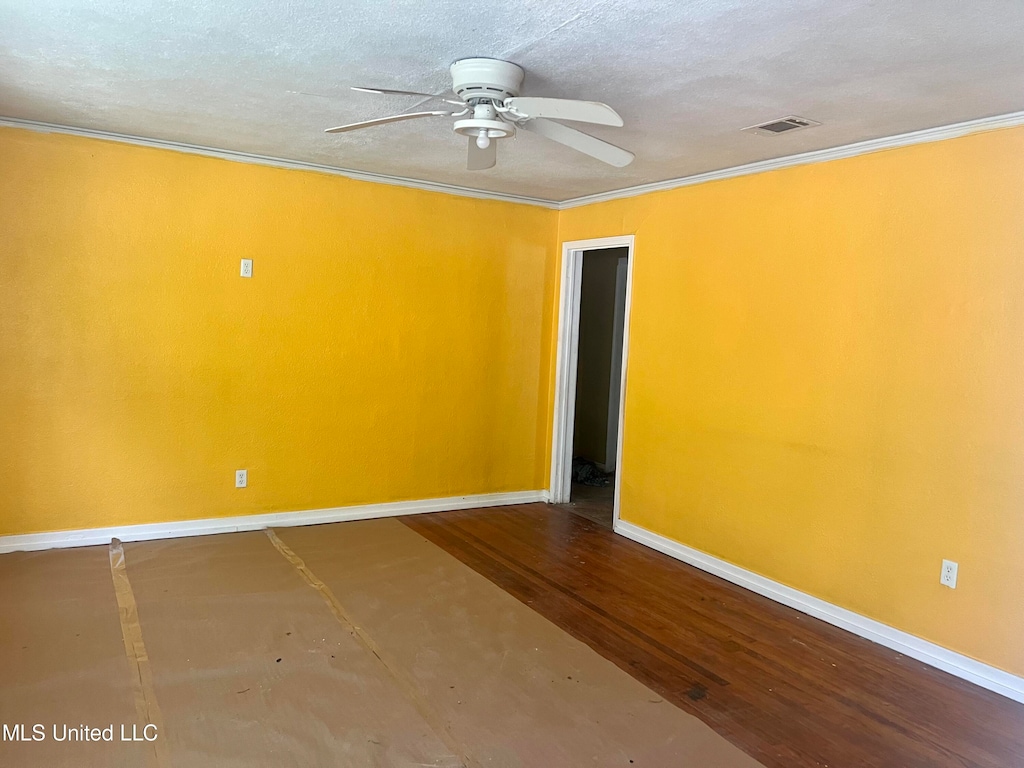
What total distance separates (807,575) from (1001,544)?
0.92 m

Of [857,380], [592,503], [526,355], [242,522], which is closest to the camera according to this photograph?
[857,380]

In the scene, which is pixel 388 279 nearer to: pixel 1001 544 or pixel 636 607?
pixel 636 607

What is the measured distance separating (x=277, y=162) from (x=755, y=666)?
364 centimetres

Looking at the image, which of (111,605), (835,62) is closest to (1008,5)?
(835,62)

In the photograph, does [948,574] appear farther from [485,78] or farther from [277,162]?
[277,162]

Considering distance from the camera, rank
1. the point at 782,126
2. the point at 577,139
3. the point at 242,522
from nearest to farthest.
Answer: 1. the point at 577,139
2. the point at 782,126
3. the point at 242,522

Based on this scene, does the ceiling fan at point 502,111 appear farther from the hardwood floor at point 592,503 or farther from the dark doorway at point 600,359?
the dark doorway at point 600,359

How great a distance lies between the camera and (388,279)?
15.8 feet

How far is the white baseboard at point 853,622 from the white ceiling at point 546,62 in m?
2.15

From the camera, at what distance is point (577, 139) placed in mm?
2654

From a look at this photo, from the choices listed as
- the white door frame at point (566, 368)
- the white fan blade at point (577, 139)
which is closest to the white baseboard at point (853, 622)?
the white door frame at point (566, 368)

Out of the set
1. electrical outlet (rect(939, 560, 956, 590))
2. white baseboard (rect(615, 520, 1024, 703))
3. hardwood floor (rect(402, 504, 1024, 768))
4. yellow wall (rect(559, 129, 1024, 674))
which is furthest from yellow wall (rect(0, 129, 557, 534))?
electrical outlet (rect(939, 560, 956, 590))

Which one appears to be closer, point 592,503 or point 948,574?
point 948,574

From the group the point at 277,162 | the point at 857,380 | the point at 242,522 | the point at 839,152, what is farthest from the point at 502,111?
the point at 242,522
